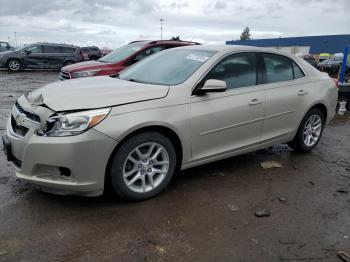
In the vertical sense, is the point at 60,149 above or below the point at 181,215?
above

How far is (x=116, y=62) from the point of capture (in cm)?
898

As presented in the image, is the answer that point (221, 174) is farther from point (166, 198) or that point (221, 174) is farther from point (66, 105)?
point (66, 105)

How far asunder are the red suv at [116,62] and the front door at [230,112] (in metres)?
4.72

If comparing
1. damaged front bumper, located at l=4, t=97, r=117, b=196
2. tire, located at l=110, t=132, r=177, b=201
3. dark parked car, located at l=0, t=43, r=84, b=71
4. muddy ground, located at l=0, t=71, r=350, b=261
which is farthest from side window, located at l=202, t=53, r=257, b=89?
dark parked car, located at l=0, t=43, r=84, b=71

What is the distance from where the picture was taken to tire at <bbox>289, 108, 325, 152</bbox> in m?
5.43

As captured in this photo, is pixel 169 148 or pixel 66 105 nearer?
pixel 66 105

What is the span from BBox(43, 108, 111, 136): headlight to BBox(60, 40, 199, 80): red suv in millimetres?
5431

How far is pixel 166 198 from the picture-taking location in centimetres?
391

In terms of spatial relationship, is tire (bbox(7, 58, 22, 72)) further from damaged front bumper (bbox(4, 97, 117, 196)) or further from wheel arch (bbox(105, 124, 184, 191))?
wheel arch (bbox(105, 124, 184, 191))

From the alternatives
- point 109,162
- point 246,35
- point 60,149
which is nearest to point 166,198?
point 109,162

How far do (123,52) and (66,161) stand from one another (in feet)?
22.3

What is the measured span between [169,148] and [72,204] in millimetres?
1112

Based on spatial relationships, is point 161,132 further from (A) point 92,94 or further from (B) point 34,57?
(B) point 34,57

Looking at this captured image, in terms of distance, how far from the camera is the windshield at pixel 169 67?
4.25 m
